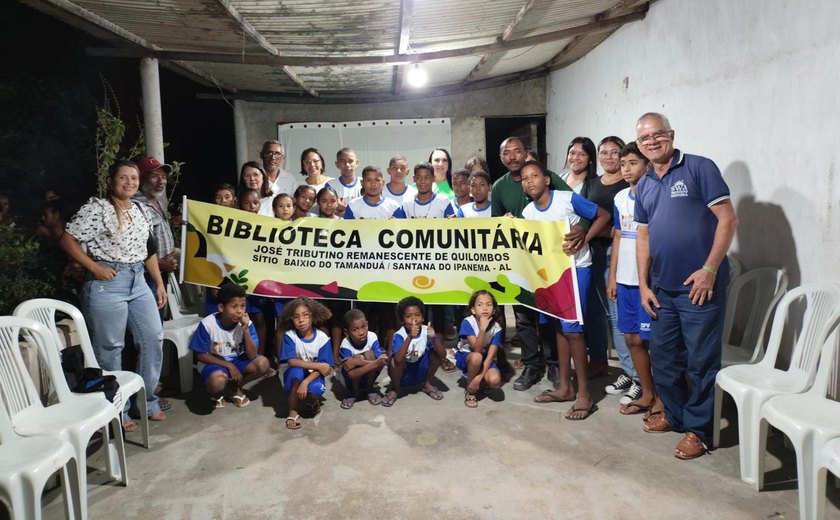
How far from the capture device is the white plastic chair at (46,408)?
249 centimetres

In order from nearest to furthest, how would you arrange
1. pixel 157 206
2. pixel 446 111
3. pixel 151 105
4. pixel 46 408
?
pixel 46 408, pixel 157 206, pixel 151 105, pixel 446 111

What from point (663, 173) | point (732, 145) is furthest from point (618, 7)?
point (663, 173)

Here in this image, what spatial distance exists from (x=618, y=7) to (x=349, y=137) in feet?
16.2

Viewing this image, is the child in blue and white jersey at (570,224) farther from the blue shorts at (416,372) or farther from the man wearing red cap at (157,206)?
the man wearing red cap at (157,206)

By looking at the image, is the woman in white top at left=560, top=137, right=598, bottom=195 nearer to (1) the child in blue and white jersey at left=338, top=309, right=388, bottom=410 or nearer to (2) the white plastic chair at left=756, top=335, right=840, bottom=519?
(1) the child in blue and white jersey at left=338, top=309, right=388, bottom=410

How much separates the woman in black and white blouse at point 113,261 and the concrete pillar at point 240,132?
5.59 m

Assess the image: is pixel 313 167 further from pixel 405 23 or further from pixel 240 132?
pixel 240 132

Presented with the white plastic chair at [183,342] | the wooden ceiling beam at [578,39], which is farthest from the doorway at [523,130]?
the white plastic chair at [183,342]

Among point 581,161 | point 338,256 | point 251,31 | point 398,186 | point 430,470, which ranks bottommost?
point 430,470

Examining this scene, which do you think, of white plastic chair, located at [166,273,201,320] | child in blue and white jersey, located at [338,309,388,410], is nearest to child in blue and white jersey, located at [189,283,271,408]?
child in blue and white jersey, located at [338,309,388,410]

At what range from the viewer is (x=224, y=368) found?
3873 mm

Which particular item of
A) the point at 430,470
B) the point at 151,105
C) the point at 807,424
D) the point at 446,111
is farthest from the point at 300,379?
the point at 446,111

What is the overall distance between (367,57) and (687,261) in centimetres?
451

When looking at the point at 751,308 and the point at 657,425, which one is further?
the point at 751,308
